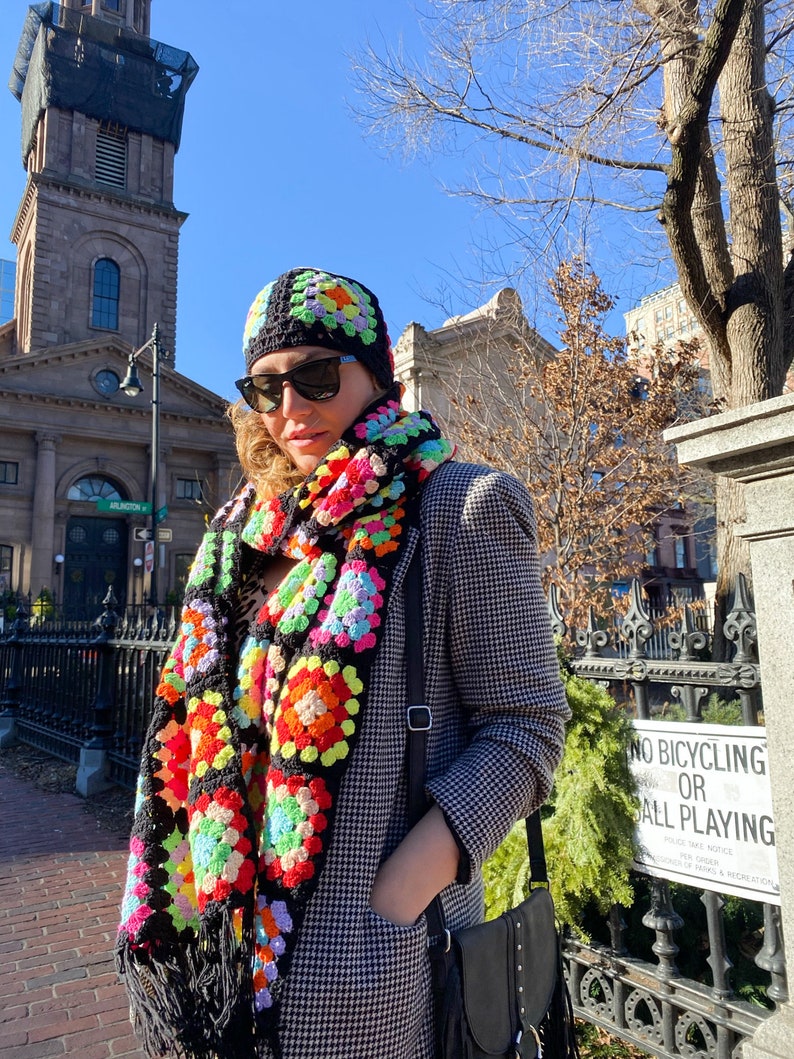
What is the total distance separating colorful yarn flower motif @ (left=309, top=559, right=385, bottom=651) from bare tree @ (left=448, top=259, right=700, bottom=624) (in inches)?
402

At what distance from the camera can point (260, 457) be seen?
6.37 feet

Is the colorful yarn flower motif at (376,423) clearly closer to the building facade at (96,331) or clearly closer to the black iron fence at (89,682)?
the black iron fence at (89,682)

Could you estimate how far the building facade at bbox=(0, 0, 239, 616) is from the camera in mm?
35281

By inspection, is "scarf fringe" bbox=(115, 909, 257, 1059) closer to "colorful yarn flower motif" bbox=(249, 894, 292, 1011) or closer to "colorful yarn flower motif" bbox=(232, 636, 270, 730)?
"colorful yarn flower motif" bbox=(249, 894, 292, 1011)

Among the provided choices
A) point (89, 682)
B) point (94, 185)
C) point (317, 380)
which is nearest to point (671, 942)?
point (317, 380)

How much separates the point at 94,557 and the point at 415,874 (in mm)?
38688

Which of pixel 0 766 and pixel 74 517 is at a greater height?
pixel 74 517

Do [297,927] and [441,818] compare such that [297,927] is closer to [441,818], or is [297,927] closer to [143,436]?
[441,818]

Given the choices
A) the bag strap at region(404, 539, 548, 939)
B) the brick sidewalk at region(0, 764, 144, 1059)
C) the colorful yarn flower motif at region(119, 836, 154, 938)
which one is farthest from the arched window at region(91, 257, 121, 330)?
the bag strap at region(404, 539, 548, 939)

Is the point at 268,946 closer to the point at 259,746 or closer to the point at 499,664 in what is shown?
the point at 259,746

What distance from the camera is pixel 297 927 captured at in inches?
48.3

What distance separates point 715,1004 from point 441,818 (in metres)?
2.45

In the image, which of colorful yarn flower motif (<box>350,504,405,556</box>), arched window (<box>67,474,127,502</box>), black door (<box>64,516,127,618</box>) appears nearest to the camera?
colorful yarn flower motif (<box>350,504,405,556</box>)

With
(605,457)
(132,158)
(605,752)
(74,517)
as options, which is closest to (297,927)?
(605,752)
